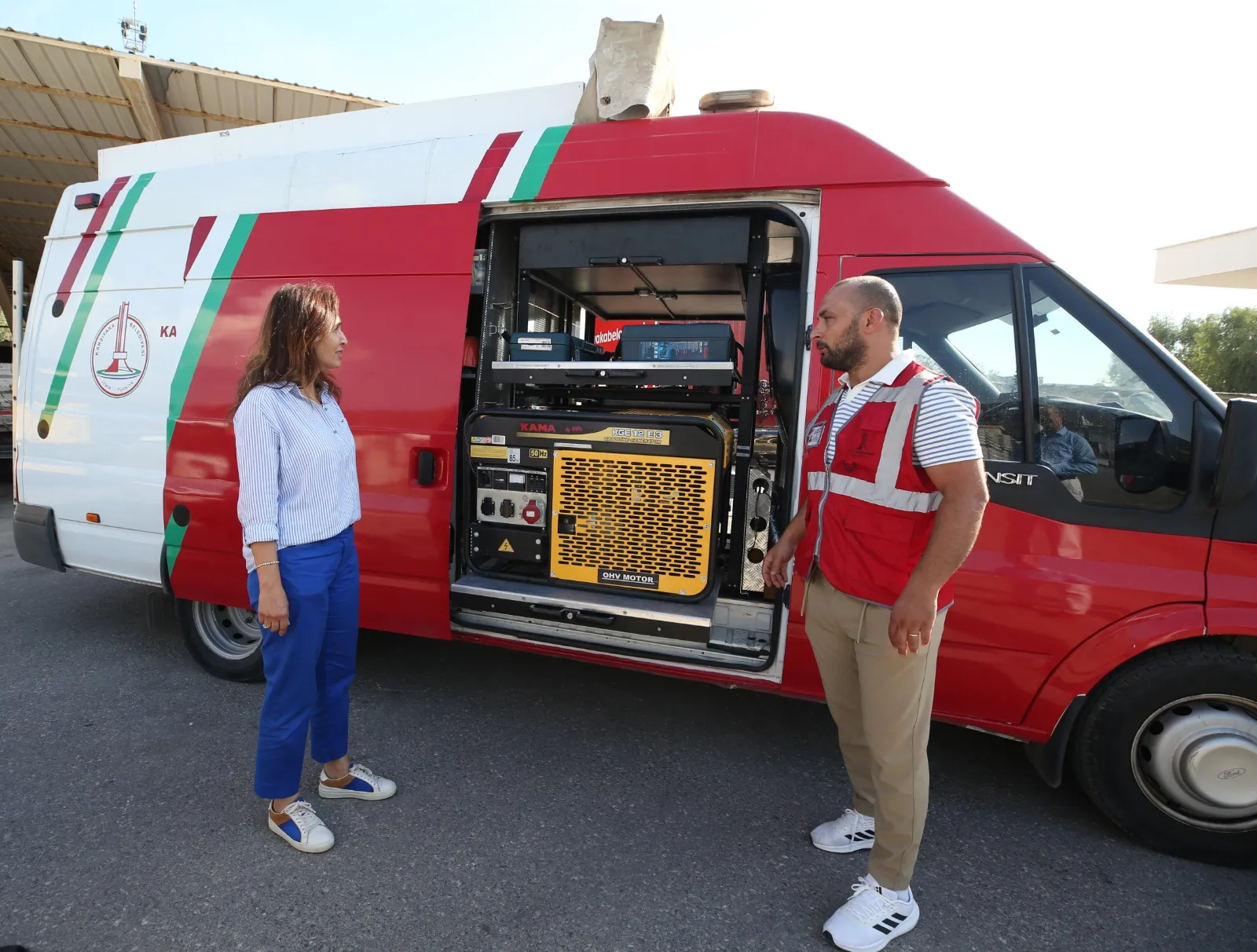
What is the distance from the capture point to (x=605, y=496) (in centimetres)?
301

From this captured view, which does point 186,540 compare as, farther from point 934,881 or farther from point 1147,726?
point 1147,726

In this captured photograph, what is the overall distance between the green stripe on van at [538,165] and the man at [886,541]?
152 cm

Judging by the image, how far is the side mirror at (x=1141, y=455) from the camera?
2283 millimetres

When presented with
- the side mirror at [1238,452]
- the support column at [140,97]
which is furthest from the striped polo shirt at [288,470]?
the support column at [140,97]

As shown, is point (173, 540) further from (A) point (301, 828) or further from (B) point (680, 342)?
(B) point (680, 342)

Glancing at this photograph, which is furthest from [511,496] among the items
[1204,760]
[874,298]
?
[1204,760]

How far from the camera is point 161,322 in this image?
11.4ft

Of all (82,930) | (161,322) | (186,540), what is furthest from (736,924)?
(161,322)

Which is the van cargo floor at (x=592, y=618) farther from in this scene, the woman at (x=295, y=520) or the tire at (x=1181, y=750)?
the tire at (x=1181, y=750)

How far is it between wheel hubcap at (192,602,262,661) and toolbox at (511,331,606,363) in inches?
76.9

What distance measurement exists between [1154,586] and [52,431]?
196 inches

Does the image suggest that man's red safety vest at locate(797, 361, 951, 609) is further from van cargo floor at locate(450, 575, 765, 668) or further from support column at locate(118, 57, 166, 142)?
support column at locate(118, 57, 166, 142)

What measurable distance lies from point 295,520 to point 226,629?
1.94 meters

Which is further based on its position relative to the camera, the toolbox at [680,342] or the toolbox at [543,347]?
the toolbox at [543,347]
